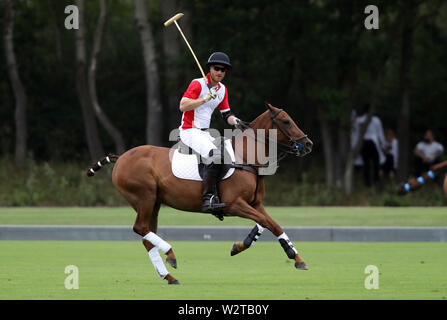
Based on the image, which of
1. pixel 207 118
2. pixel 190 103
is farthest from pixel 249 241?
pixel 190 103

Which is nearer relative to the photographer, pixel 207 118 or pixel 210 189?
pixel 210 189

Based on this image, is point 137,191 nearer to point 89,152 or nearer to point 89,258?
point 89,258

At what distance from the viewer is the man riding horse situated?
33.6 feet

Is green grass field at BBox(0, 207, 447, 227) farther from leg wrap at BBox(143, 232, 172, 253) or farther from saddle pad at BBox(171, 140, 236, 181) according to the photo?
leg wrap at BBox(143, 232, 172, 253)

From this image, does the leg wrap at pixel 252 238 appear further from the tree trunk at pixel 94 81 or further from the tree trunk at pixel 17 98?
the tree trunk at pixel 17 98

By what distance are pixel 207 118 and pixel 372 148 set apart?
13409 mm

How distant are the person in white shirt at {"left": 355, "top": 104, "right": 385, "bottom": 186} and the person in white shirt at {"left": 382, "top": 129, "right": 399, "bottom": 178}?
11.4 inches

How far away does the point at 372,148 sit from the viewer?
23.5m

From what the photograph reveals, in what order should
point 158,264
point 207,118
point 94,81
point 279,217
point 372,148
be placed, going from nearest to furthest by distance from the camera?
point 158,264 → point 207,118 → point 279,217 → point 372,148 → point 94,81

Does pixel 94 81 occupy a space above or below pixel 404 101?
above

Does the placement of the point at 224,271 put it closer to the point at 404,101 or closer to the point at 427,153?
the point at 427,153

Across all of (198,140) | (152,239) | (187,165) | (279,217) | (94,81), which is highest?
(94,81)

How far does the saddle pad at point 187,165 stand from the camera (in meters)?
10.6

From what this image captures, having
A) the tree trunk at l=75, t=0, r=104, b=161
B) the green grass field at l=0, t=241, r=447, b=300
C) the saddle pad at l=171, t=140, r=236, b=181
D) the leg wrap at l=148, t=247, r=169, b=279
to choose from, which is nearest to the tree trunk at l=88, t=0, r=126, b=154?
the tree trunk at l=75, t=0, r=104, b=161
